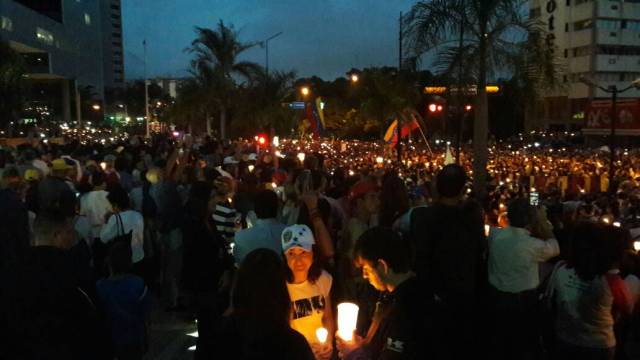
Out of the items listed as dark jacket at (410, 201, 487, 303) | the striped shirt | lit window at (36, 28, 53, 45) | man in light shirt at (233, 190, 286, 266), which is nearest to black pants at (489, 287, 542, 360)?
dark jacket at (410, 201, 487, 303)

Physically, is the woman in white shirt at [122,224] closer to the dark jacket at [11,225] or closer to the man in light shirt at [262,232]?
the dark jacket at [11,225]

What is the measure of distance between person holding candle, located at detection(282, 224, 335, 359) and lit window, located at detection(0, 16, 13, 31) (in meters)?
43.9

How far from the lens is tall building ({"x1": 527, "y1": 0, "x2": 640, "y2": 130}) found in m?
62.8

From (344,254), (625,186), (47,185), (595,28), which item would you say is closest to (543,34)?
(625,186)

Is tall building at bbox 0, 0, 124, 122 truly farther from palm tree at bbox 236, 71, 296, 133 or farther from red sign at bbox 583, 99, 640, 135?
red sign at bbox 583, 99, 640, 135

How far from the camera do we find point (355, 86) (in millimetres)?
29469

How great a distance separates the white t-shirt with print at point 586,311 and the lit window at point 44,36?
52352 mm

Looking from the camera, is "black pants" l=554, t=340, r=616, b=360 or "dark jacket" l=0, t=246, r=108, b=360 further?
"black pants" l=554, t=340, r=616, b=360

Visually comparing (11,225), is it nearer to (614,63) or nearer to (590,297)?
(590,297)

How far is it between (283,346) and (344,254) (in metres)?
3.14

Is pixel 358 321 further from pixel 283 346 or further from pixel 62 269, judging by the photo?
pixel 62 269

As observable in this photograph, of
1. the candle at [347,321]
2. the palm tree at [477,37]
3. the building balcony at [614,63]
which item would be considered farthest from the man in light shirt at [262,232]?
the building balcony at [614,63]

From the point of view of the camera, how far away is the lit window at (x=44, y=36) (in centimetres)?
4879

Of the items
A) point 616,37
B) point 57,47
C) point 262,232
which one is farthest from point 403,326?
point 616,37
